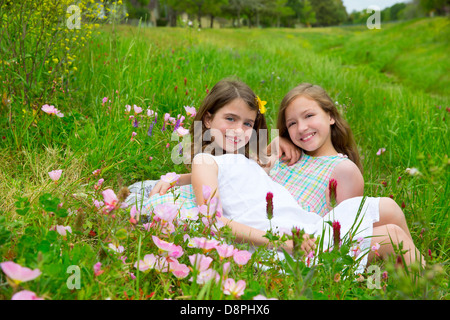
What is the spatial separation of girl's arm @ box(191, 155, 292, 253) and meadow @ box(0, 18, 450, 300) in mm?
211

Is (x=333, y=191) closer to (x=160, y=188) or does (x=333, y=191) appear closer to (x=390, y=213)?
(x=390, y=213)

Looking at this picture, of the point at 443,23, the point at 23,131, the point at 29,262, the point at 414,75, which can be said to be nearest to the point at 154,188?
the point at 23,131

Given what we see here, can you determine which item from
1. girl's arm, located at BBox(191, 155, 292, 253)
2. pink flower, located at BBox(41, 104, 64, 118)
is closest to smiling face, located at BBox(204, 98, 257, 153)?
girl's arm, located at BBox(191, 155, 292, 253)

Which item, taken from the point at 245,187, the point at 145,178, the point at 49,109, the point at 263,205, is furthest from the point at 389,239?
the point at 49,109

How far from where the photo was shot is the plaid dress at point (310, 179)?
2.71 meters

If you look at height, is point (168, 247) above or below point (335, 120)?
below

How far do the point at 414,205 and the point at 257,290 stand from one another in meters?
1.74

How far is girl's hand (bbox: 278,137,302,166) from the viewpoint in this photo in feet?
9.91

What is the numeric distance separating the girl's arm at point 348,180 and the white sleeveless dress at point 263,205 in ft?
0.75

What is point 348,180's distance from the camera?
8.61ft

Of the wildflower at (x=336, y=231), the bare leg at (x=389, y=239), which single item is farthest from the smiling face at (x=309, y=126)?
the wildflower at (x=336, y=231)

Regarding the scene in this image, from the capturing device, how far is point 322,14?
5509cm

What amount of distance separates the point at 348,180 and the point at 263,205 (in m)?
0.68
